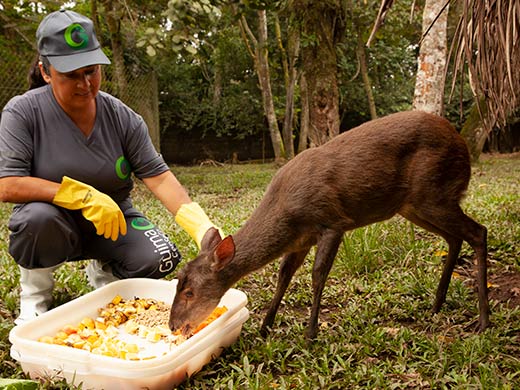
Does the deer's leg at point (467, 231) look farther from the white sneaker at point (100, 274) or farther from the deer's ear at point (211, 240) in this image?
the white sneaker at point (100, 274)

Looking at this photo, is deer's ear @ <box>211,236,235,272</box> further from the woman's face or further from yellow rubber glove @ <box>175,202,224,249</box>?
the woman's face

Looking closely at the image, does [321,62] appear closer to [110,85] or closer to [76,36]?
[110,85]

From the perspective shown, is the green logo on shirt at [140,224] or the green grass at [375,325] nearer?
the green grass at [375,325]

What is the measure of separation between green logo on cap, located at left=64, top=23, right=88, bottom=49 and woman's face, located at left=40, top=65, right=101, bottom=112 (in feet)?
0.45

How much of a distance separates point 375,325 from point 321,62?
20.1 ft

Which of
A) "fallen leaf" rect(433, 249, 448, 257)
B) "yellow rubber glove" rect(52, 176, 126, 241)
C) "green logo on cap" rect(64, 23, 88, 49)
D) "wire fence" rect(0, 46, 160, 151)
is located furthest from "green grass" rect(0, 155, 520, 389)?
"wire fence" rect(0, 46, 160, 151)

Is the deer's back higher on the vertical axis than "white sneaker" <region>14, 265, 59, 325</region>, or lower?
higher

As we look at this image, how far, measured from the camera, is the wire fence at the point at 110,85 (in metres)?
10.2

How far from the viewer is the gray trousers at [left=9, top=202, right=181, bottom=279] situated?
3.30 meters

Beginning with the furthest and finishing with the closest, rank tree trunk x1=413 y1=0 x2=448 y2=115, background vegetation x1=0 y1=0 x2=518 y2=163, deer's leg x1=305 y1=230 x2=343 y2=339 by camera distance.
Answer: background vegetation x1=0 y1=0 x2=518 y2=163, tree trunk x1=413 y1=0 x2=448 y2=115, deer's leg x1=305 y1=230 x2=343 y2=339

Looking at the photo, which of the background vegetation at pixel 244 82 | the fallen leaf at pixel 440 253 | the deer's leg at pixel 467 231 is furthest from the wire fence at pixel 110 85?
the deer's leg at pixel 467 231

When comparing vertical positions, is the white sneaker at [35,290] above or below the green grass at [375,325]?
above

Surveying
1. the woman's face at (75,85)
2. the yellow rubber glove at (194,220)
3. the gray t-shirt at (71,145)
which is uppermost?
the woman's face at (75,85)

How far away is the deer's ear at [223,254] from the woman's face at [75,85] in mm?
1239
